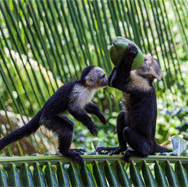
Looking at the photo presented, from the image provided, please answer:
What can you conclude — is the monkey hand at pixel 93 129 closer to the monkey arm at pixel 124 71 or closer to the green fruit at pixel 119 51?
the monkey arm at pixel 124 71

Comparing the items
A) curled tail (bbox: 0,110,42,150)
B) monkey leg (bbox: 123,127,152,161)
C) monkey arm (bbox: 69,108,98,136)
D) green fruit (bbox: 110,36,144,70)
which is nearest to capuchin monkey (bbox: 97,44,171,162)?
monkey leg (bbox: 123,127,152,161)

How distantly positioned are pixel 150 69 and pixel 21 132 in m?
1.29

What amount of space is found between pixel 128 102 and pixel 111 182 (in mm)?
960

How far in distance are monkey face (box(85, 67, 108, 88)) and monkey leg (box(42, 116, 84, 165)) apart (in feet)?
1.43

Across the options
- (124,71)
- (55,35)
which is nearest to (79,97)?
(124,71)

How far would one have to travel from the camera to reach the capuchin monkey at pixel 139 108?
2682 mm

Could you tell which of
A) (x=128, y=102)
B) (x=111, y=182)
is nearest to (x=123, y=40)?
(x=128, y=102)

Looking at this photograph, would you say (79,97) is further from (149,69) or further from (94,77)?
(149,69)

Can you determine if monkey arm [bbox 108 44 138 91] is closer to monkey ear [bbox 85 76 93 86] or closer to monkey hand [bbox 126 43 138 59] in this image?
monkey hand [bbox 126 43 138 59]

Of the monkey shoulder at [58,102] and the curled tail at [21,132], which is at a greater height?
the monkey shoulder at [58,102]

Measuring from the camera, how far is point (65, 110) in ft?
9.15

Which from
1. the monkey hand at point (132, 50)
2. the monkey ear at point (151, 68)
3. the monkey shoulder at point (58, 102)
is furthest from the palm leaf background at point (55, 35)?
the monkey hand at point (132, 50)

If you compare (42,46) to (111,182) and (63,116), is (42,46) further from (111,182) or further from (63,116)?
(111,182)

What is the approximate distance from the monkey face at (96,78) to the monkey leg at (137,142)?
1.70ft
